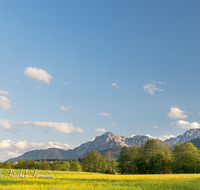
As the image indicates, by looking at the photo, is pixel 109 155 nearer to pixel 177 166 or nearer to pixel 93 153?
pixel 93 153

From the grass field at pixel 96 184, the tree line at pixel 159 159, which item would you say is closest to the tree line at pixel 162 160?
the tree line at pixel 159 159

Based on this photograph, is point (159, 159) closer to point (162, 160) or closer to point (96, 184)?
point (162, 160)

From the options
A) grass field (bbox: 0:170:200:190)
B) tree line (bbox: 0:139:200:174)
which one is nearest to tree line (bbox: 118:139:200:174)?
tree line (bbox: 0:139:200:174)

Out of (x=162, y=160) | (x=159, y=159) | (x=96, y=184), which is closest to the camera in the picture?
(x=96, y=184)

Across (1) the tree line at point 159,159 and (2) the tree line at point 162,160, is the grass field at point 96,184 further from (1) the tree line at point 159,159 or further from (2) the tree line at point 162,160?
(1) the tree line at point 159,159

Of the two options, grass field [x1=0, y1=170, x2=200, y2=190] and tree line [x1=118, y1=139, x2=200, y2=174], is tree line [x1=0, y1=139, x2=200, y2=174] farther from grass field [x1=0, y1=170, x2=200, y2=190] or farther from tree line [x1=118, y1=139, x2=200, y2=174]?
grass field [x1=0, y1=170, x2=200, y2=190]

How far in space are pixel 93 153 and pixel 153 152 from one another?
44845 millimetres

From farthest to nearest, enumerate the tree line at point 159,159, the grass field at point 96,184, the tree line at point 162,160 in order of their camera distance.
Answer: the tree line at point 159,159 → the tree line at point 162,160 → the grass field at point 96,184

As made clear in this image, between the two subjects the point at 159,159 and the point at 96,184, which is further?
the point at 159,159

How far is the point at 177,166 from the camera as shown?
255 feet

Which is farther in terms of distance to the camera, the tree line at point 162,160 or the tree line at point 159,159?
the tree line at point 159,159

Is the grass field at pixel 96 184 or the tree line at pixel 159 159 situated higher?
the tree line at pixel 159 159

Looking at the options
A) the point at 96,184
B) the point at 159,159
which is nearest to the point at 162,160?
the point at 159,159

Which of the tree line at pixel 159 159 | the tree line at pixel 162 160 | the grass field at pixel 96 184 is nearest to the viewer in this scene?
the grass field at pixel 96 184
